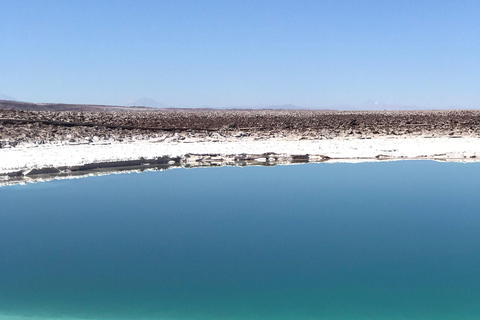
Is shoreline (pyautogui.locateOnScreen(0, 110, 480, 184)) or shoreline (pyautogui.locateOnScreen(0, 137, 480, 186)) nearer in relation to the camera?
shoreline (pyautogui.locateOnScreen(0, 137, 480, 186))

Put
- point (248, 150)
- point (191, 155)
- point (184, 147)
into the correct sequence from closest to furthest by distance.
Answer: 1. point (191, 155)
2. point (248, 150)
3. point (184, 147)

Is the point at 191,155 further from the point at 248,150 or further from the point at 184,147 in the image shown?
the point at 184,147

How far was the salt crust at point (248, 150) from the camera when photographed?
11.8m

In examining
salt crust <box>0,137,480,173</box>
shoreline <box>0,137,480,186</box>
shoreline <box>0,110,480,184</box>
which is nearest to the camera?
shoreline <box>0,137,480,186</box>

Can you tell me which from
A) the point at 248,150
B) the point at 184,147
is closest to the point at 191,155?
the point at 248,150

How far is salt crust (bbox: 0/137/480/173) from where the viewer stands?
466 inches

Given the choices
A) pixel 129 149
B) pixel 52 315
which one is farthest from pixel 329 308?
pixel 129 149

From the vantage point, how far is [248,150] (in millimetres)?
13875

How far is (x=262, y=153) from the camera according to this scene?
13.0 meters

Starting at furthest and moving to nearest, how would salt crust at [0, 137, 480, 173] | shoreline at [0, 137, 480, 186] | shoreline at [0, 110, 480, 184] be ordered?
salt crust at [0, 137, 480, 173] < shoreline at [0, 110, 480, 184] < shoreline at [0, 137, 480, 186]

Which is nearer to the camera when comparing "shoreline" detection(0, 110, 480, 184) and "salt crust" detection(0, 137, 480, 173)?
"shoreline" detection(0, 110, 480, 184)

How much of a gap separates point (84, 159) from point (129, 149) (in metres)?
2.47

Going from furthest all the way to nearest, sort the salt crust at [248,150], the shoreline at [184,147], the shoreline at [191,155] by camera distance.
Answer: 1. the salt crust at [248,150]
2. the shoreline at [184,147]
3. the shoreline at [191,155]

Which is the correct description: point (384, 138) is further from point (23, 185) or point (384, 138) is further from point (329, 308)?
point (329, 308)
